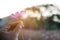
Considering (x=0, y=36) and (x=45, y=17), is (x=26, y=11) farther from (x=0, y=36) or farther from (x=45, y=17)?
(x=0, y=36)

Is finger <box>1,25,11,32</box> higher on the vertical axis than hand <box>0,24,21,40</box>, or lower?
higher

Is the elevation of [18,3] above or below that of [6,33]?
above

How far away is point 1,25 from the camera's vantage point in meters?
0.91

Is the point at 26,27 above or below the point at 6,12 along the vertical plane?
below

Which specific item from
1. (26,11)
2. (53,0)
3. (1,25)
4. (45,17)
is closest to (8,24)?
(1,25)

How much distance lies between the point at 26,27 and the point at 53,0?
288 millimetres

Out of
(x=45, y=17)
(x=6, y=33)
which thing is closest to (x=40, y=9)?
(x=45, y=17)

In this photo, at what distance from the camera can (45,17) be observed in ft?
2.93

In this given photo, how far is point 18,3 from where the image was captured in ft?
3.05

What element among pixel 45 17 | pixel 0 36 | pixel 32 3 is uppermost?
pixel 32 3

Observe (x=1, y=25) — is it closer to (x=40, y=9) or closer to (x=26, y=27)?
(x=26, y=27)

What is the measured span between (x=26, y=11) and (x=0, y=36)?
268 mm

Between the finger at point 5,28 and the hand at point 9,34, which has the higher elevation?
the finger at point 5,28

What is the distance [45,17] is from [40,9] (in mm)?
73
